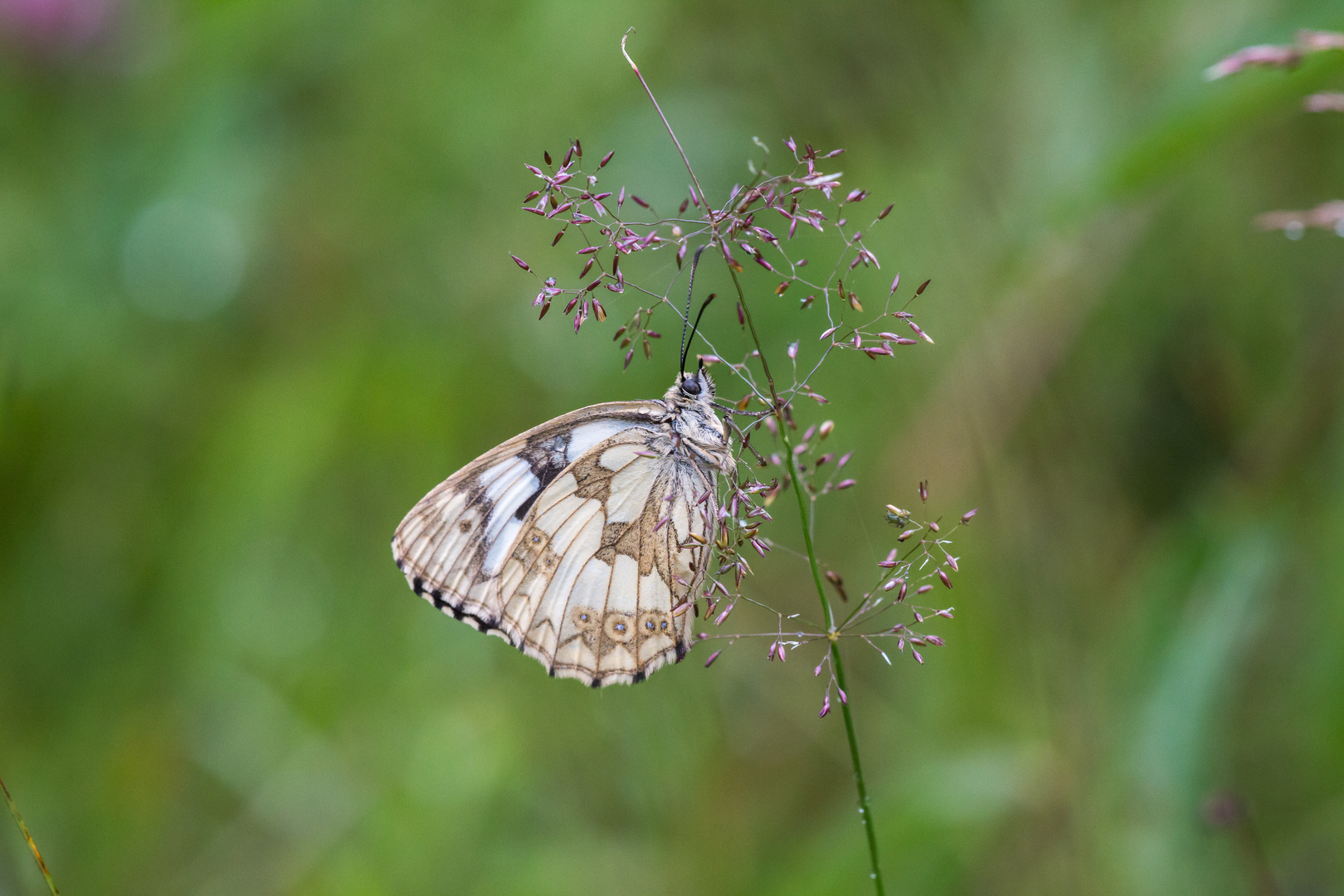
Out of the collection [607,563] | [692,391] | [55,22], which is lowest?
[607,563]

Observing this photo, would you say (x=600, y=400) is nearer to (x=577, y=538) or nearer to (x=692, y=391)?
(x=577, y=538)

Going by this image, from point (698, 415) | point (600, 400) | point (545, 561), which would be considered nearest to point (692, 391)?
point (698, 415)

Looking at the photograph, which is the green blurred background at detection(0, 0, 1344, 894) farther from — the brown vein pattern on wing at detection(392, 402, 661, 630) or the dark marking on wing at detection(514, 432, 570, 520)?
the dark marking on wing at detection(514, 432, 570, 520)

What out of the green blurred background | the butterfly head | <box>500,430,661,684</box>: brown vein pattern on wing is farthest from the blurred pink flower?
the butterfly head

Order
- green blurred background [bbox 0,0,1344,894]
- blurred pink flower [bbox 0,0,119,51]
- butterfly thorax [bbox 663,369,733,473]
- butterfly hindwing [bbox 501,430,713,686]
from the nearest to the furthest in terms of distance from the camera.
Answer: butterfly thorax [bbox 663,369,733,473] → butterfly hindwing [bbox 501,430,713,686] → green blurred background [bbox 0,0,1344,894] → blurred pink flower [bbox 0,0,119,51]

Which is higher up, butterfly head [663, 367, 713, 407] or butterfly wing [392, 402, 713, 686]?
butterfly head [663, 367, 713, 407]

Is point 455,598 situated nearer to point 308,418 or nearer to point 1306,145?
point 308,418
